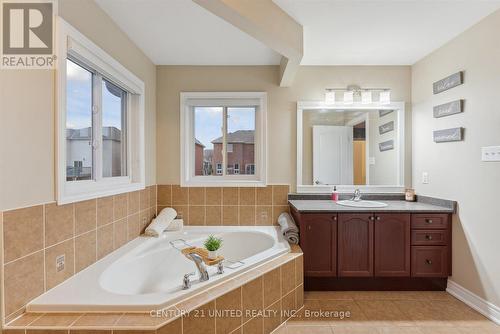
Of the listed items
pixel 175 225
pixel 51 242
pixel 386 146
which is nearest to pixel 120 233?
pixel 175 225

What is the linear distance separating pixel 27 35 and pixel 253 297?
204cm

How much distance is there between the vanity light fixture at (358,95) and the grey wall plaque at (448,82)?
46cm

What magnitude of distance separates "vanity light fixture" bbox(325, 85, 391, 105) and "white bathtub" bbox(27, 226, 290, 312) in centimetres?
163

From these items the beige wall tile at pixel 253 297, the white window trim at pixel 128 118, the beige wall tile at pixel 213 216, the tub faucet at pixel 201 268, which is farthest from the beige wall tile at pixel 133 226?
the beige wall tile at pixel 253 297

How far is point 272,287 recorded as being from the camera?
1869mm

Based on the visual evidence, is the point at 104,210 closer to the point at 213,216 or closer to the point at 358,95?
the point at 213,216

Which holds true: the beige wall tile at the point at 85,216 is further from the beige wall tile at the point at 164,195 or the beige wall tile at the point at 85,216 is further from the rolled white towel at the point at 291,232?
the rolled white towel at the point at 291,232

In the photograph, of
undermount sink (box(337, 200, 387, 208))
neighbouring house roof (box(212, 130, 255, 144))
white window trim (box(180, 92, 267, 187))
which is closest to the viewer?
undermount sink (box(337, 200, 387, 208))

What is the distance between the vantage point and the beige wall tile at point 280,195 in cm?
298

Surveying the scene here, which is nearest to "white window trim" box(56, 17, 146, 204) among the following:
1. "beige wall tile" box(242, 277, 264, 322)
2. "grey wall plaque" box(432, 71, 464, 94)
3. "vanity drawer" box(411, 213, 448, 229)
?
"beige wall tile" box(242, 277, 264, 322)

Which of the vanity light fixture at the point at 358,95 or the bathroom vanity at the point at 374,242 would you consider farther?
the vanity light fixture at the point at 358,95

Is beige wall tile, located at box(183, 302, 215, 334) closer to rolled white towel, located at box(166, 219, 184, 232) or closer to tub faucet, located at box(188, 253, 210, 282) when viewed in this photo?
tub faucet, located at box(188, 253, 210, 282)

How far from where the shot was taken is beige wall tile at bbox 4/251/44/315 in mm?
1229

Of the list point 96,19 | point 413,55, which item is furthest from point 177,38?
point 413,55
